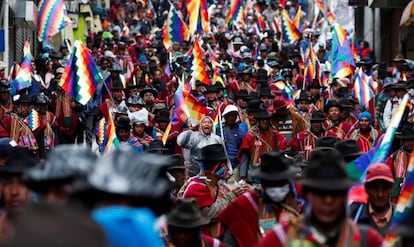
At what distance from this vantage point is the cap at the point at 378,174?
333 inches

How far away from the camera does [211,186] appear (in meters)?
10.8

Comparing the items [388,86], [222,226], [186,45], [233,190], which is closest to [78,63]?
[388,86]

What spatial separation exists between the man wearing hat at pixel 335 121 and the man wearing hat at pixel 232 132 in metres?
1.24

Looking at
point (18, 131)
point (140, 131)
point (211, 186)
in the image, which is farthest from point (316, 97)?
point (211, 186)

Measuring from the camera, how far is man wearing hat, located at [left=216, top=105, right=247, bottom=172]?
16.5 metres

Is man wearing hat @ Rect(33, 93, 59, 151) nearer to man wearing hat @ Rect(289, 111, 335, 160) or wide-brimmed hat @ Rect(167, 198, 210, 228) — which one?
man wearing hat @ Rect(289, 111, 335, 160)

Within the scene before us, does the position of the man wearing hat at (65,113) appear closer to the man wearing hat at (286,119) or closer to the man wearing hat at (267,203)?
the man wearing hat at (286,119)

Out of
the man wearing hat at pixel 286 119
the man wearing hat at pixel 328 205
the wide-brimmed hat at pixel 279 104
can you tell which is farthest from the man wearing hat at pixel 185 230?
the wide-brimmed hat at pixel 279 104

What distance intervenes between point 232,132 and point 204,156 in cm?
566

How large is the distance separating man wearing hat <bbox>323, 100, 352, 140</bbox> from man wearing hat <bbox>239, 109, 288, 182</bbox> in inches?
32.4

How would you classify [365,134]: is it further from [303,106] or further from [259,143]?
[303,106]

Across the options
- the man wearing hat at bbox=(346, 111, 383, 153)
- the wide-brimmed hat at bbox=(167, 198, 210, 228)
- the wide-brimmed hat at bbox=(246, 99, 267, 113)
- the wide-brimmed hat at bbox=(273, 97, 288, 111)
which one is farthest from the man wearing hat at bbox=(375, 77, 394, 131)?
the wide-brimmed hat at bbox=(167, 198, 210, 228)

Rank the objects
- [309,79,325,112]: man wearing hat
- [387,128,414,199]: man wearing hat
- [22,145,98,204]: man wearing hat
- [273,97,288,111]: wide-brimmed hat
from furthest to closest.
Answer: [309,79,325,112]: man wearing hat → [273,97,288,111]: wide-brimmed hat → [387,128,414,199]: man wearing hat → [22,145,98,204]: man wearing hat

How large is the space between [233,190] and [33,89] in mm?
9898
